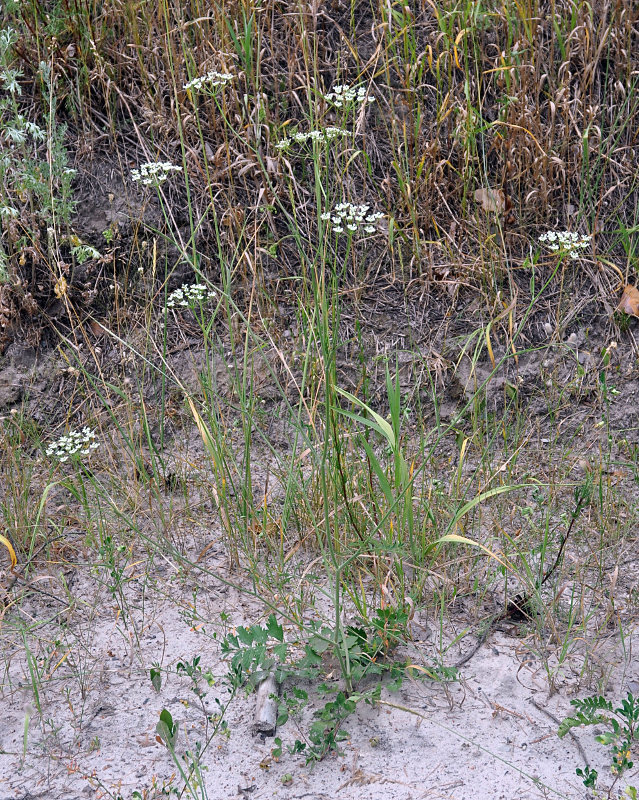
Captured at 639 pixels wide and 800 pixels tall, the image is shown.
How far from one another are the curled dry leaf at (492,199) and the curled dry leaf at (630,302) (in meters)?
0.70

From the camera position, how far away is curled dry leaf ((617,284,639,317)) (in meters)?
3.33

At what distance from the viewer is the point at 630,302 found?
3.34m

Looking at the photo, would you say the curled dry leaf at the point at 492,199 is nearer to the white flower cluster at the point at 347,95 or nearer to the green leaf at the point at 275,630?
the white flower cluster at the point at 347,95

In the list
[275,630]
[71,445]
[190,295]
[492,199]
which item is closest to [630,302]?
[492,199]

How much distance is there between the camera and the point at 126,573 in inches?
104

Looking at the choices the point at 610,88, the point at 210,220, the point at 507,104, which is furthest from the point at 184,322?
the point at 610,88

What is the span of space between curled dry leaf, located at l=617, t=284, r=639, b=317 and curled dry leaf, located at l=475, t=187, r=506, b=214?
704mm

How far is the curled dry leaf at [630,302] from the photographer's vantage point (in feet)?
10.9

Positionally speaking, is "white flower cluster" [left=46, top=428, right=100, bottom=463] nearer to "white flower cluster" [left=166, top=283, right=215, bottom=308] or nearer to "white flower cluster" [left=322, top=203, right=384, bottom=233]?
"white flower cluster" [left=166, top=283, right=215, bottom=308]

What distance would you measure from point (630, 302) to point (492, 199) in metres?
0.80

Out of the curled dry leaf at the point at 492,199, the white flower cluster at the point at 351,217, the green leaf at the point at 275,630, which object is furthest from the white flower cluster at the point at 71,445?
the curled dry leaf at the point at 492,199

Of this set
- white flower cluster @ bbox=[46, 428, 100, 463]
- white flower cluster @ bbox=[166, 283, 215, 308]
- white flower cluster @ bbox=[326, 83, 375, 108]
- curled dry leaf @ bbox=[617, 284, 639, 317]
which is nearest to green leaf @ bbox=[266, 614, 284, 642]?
white flower cluster @ bbox=[46, 428, 100, 463]

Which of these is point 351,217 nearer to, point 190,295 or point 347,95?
point 347,95

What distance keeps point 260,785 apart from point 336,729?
245 millimetres
